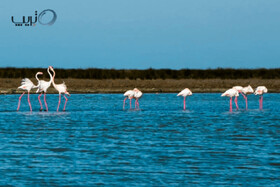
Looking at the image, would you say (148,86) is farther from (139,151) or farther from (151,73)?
(139,151)

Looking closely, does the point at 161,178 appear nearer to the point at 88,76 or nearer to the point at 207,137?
the point at 207,137

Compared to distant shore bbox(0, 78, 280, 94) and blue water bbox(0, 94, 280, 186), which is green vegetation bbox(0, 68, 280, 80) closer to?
distant shore bbox(0, 78, 280, 94)

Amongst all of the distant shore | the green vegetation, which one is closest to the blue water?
the distant shore

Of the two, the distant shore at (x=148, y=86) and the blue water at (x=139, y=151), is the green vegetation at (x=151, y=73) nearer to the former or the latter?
the distant shore at (x=148, y=86)

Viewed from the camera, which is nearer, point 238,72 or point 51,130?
point 51,130

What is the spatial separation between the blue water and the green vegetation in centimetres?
3592

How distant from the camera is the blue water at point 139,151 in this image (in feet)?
29.1

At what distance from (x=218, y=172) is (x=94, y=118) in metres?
11.5

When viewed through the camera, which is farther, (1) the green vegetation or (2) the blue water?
(1) the green vegetation

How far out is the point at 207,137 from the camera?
47.1 ft

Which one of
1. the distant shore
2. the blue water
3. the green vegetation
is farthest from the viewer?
the green vegetation

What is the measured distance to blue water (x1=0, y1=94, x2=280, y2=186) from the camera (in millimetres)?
8875

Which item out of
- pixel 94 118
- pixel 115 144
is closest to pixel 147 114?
pixel 94 118

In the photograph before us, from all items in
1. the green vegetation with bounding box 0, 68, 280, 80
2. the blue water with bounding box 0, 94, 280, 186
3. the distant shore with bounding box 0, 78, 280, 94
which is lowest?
the blue water with bounding box 0, 94, 280, 186
